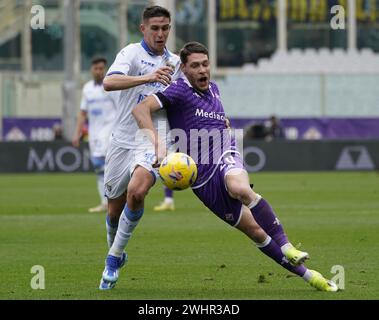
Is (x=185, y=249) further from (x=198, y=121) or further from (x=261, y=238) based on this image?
(x=261, y=238)

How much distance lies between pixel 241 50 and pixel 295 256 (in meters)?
42.0

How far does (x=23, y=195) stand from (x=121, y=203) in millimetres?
13220

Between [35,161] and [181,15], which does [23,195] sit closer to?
[35,161]

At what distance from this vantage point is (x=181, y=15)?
51.1 metres

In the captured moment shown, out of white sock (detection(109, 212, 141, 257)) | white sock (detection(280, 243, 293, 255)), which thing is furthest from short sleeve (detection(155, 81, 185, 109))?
white sock (detection(280, 243, 293, 255))

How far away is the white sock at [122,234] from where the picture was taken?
1057 cm

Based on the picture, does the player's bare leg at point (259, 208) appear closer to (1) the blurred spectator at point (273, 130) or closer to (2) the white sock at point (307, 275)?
(2) the white sock at point (307, 275)

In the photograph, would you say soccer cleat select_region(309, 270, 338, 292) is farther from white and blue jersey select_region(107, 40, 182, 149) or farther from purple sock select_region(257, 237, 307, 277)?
white and blue jersey select_region(107, 40, 182, 149)

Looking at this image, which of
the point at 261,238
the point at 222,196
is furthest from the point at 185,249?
the point at 261,238

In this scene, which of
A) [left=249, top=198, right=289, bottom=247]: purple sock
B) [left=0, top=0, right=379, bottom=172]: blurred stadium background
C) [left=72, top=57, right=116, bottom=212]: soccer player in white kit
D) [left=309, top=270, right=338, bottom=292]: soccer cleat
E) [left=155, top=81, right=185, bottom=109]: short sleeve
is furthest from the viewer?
[left=0, top=0, right=379, bottom=172]: blurred stadium background

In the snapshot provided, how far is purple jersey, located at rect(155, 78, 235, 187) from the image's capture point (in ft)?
34.0

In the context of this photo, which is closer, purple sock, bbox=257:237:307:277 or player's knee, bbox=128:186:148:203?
purple sock, bbox=257:237:307:277

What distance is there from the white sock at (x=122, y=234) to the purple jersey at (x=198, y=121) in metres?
0.84
